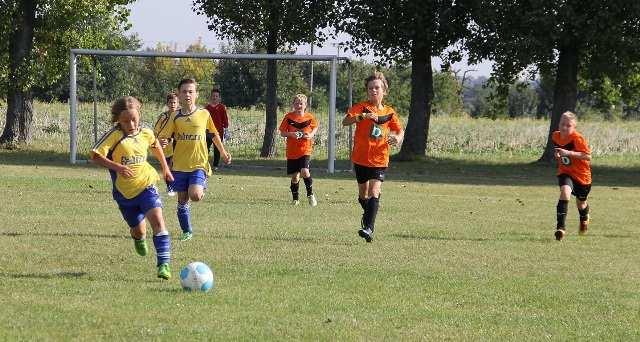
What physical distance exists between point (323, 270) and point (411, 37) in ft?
83.5

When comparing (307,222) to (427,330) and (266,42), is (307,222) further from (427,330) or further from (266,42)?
(266,42)

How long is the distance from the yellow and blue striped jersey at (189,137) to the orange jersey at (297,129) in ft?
19.0

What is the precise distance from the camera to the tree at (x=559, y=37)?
33844mm

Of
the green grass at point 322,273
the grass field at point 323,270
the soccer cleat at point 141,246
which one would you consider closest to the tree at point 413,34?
the grass field at point 323,270

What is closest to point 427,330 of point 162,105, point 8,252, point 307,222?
point 8,252

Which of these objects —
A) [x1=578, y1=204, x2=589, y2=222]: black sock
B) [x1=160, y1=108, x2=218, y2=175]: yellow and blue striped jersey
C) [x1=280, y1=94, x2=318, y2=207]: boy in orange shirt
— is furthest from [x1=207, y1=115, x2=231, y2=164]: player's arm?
[x1=280, y1=94, x2=318, y2=207]: boy in orange shirt

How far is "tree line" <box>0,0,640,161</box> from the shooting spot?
34.3 metres

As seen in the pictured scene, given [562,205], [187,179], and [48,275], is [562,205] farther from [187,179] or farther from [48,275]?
[48,275]

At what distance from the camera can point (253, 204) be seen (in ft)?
63.2

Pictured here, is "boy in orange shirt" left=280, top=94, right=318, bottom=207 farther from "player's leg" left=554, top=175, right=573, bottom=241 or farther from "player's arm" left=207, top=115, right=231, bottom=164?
"player's arm" left=207, top=115, right=231, bottom=164

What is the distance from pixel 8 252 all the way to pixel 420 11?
82.6 ft

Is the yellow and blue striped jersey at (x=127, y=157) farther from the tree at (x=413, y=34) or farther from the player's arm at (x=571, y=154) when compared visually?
the tree at (x=413, y=34)

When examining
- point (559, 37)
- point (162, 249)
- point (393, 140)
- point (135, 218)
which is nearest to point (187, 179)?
point (393, 140)

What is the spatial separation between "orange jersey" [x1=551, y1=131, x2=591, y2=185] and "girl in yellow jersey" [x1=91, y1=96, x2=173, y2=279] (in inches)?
252
